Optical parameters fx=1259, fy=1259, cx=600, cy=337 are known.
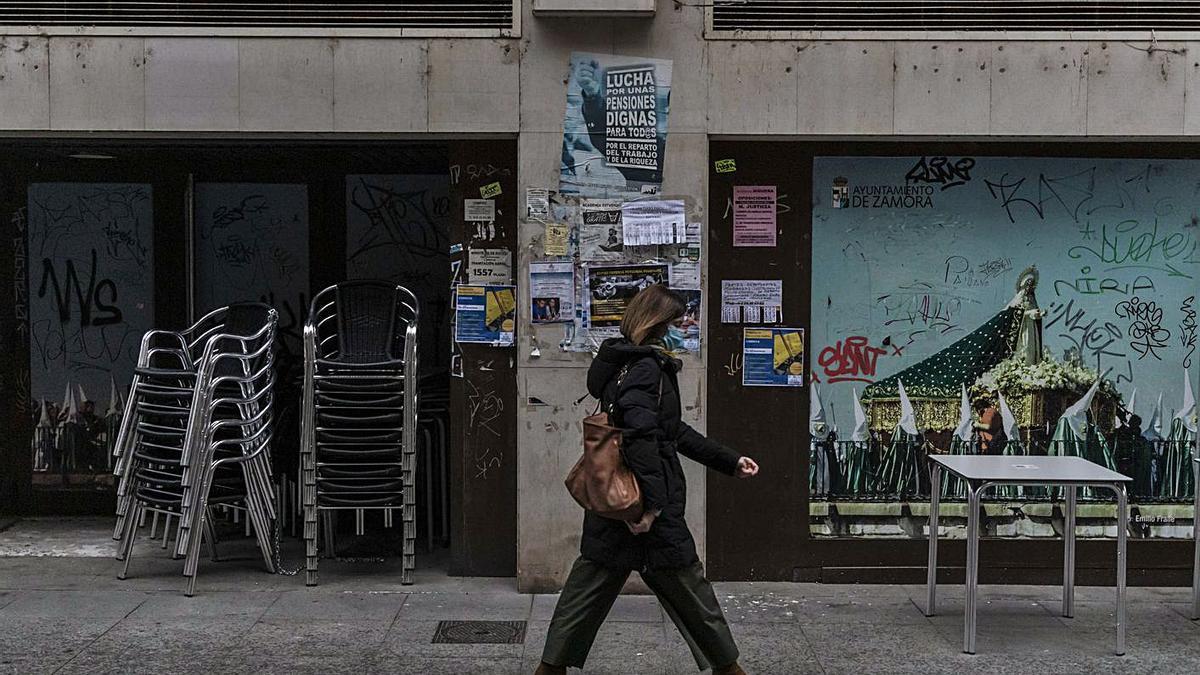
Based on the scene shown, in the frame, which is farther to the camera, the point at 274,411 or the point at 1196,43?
the point at 274,411

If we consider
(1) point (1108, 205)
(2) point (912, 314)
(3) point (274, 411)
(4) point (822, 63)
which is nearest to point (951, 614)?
(2) point (912, 314)

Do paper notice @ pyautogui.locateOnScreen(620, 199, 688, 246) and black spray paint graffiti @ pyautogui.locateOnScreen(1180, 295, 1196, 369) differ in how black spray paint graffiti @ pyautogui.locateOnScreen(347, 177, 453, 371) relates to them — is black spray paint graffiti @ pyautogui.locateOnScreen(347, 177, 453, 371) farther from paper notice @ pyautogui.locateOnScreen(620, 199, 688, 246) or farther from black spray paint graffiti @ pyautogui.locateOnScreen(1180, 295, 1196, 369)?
black spray paint graffiti @ pyautogui.locateOnScreen(1180, 295, 1196, 369)

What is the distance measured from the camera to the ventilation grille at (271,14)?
729cm

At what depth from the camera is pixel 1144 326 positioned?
24.8 feet

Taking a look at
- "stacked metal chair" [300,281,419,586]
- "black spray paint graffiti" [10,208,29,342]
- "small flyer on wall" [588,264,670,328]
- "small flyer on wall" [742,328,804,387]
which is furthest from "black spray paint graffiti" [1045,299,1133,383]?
"black spray paint graffiti" [10,208,29,342]

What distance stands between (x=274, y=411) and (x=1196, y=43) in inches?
245

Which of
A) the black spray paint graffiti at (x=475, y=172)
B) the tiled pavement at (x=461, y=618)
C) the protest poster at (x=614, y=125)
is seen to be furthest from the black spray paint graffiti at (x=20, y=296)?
the protest poster at (x=614, y=125)

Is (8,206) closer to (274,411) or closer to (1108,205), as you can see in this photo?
(274,411)

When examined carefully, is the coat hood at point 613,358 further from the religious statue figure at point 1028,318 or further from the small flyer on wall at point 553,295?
the religious statue figure at point 1028,318

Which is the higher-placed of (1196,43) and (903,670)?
(1196,43)

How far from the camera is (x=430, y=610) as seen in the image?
7055 millimetres

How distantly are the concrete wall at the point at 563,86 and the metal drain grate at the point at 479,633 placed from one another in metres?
1.09

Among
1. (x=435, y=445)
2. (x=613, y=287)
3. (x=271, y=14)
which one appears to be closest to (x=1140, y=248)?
(x=613, y=287)

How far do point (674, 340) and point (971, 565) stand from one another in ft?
7.00
